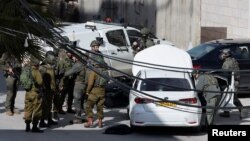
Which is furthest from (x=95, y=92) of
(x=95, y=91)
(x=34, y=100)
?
(x=34, y=100)

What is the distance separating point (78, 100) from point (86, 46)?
511cm

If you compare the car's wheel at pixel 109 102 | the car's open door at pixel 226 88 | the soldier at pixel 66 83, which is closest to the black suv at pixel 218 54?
the car's wheel at pixel 109 102

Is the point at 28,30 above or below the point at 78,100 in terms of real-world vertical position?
above

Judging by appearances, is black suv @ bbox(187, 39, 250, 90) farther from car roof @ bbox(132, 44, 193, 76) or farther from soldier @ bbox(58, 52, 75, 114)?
soldier @ bbox(58, 52, 75, 114)

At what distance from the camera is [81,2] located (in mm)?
43250

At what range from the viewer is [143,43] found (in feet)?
70.0

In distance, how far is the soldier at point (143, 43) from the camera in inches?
827

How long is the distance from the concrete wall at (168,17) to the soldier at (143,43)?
5.12 metres

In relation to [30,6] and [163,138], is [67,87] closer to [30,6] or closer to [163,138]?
[163,138]

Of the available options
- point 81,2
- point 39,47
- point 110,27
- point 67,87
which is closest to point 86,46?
point 110,27

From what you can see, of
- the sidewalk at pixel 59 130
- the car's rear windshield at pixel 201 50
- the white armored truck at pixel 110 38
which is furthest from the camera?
the white armored truck at pixel 110 38

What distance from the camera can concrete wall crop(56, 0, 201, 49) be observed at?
26.9 metres

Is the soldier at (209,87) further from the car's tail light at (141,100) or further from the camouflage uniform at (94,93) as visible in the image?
the camouflage uniform at (94,93)

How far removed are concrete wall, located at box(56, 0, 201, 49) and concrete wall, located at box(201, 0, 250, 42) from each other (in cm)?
35
